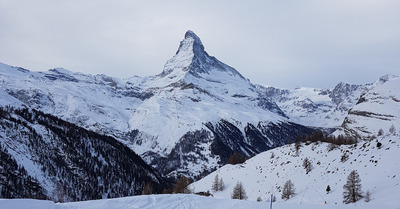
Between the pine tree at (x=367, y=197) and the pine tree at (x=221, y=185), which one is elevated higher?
the pine tree at (x=367, y=197)

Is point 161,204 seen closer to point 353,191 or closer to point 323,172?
point 353,191

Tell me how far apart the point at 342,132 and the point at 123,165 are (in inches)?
Result: 5459

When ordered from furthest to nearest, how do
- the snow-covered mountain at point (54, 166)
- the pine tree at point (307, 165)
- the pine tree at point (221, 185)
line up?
the snow-covered mountain at point (54, 166) < the pine tree at point (221, 185) < the pine tree at point (307, 165)

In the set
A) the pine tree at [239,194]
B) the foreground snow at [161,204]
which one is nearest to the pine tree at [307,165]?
the pine tree at [239,194]

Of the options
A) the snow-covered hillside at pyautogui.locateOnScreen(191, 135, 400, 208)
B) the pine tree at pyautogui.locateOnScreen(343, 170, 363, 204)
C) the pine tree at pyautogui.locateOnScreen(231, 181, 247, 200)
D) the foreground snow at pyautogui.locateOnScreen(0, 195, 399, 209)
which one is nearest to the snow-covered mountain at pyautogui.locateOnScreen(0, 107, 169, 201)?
the snow-covered hillside at pyautogui.locateOnScreen(191, 135, 400, 208)

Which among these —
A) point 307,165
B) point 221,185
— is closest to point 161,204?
point 307,165

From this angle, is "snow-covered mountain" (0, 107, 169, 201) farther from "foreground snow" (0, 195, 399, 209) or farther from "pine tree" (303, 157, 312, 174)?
"foreground snow" (0, 195, 399, 209)

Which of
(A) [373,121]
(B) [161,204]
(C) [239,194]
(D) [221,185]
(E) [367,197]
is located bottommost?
(C) [239,194]

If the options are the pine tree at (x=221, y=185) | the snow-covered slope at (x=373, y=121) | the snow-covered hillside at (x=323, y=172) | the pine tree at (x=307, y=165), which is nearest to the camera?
the snow-covered hillside at (x=323, y=172)

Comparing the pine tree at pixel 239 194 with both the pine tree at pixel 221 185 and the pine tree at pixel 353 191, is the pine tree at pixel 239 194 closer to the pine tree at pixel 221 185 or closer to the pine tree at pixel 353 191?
the pine tree at pixel 221 185

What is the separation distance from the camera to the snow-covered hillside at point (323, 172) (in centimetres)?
4409

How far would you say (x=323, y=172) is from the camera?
63719 millimetres

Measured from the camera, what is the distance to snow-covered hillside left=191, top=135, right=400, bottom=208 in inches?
1736

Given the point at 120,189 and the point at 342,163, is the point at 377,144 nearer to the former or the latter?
the point at 342,163
